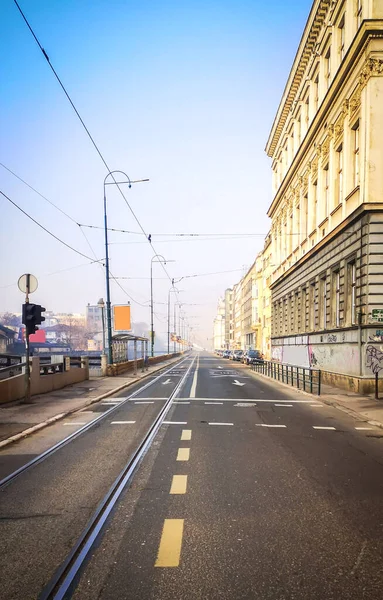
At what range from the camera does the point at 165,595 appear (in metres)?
3.08

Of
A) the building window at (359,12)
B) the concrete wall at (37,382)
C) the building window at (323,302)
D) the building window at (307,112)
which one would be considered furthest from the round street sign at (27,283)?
the building window at (307,112)

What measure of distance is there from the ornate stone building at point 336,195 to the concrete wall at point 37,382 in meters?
12.1

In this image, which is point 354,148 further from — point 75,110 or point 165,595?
point 165,595

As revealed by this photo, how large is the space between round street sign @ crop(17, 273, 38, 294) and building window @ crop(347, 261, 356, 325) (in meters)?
13.0

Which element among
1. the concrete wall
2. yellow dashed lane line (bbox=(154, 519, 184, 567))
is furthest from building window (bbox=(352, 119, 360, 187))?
yellow dashed lane line (bbox=(154, 519, 184, 567))

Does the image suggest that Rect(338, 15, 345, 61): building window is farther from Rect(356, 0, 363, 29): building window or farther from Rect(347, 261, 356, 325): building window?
Rect(347, 261, 356, 325): building window

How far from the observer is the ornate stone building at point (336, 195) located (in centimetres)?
1666

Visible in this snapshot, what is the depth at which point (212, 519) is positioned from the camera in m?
4.42

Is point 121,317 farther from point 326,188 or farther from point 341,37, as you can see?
point 341,37

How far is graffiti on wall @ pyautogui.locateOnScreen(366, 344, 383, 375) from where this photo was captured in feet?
53.0

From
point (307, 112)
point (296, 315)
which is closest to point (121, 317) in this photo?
point (296, 315)

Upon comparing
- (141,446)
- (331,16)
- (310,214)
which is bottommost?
(141,446)

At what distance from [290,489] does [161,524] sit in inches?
74.9

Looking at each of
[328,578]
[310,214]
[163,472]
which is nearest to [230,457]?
[163,472]
